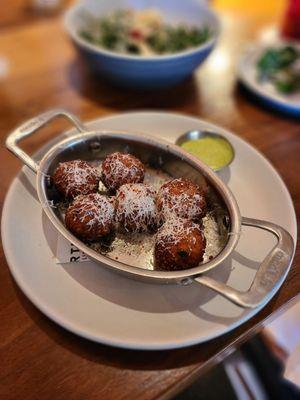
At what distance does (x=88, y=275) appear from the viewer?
28.5 inches

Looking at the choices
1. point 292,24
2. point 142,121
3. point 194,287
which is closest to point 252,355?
point 194,287

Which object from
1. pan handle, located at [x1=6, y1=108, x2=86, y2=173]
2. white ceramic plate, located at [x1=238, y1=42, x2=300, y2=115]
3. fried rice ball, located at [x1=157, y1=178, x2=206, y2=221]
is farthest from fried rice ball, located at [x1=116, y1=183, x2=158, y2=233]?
white ceramic plate, located at [x1=238, y1=42, x2=300, y2=115]

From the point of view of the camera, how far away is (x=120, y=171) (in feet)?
2.77

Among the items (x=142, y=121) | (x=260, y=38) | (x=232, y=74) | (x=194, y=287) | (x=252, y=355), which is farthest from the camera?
(x=260, y=38)

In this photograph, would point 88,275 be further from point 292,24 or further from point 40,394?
point 292,24

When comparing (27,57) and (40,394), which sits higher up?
(27,57)

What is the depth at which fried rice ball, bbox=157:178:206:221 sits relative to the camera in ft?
2.55

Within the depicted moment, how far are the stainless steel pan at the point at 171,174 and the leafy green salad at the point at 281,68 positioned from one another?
609 mm

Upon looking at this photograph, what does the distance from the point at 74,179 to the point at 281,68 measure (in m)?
0.95

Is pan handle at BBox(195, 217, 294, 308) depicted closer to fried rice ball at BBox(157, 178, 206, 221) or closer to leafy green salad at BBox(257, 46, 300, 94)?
fried rice ball at BBox(157, 178, 206, 221)

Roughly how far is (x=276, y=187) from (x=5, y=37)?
1.25 metres

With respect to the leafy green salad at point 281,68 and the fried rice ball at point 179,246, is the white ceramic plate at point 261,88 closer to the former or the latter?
the leafy green salad at point 281,68

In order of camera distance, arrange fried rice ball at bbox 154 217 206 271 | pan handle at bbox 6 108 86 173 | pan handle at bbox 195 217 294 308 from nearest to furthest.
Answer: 1. pan handle at bbox 195 217 294 308
2. fried rice ball at bbox 154 217 206 271
3. pan handle at bbox 6 108 86 173

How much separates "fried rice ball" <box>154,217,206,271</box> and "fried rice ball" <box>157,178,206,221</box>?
0.05 m
